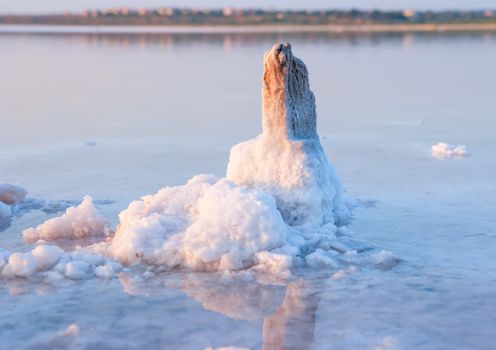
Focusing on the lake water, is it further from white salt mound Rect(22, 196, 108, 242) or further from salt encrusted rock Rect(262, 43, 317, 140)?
salt encrusted rock Rect(262, 43, 317, 140)

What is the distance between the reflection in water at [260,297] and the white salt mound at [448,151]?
4.53 m

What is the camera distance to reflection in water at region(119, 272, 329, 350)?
4.05 metres

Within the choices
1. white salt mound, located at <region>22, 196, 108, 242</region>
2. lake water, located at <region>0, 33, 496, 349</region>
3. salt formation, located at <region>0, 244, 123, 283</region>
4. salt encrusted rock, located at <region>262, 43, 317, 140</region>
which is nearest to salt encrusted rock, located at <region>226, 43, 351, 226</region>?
salt encrusted rock, located at <region>262, 43, 317, 140</region>

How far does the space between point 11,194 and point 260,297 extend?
299 cm

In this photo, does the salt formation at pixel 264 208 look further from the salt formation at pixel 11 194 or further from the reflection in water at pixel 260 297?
the salt formation at pixel 11 194

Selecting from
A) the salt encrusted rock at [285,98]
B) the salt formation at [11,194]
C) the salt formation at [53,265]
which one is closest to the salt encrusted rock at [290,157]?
the salt encrusted rock at [285,98]

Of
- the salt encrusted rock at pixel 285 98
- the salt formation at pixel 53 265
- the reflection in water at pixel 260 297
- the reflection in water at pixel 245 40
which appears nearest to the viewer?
the reflection in water at pixel 260 297

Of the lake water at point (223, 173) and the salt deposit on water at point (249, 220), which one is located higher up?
the salt deposit on water at point (249, 220)

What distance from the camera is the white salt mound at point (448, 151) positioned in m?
9.01

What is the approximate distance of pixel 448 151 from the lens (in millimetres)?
9070

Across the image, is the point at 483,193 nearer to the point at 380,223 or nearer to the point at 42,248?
the point at 380,223

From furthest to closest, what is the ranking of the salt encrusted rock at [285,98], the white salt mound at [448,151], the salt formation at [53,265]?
the white salt mound at [448,151] → the salt encrusted rock at [285,98] → the salt formation at [53,265]

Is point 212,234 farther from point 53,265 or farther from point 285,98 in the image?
point 285,98

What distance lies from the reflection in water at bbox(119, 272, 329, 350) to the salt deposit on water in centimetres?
15
